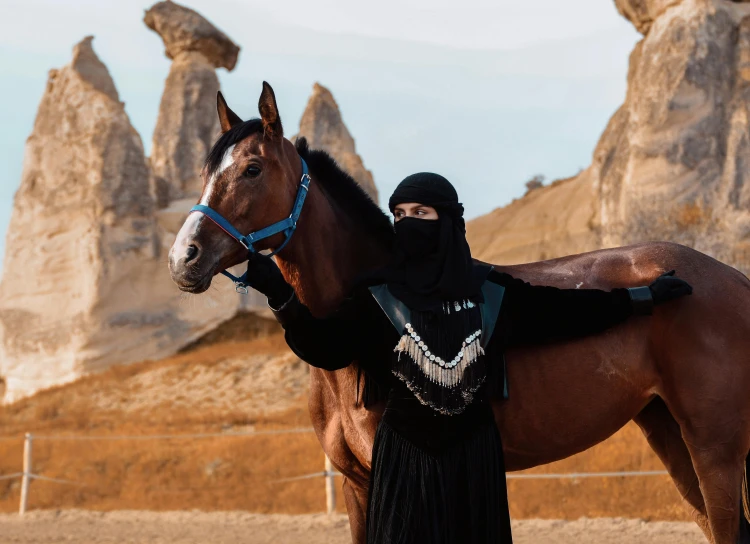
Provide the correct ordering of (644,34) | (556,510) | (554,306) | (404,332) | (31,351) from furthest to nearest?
(31,351)
(644,34)
(556,510)
(554,306)
(404,332)

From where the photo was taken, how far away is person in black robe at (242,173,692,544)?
2889 millimetres

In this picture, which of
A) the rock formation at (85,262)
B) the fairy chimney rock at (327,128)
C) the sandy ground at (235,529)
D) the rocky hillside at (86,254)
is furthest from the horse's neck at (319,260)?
the fairy chimney rock at (327,128)

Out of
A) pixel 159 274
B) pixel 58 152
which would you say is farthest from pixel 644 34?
pixel 58 152

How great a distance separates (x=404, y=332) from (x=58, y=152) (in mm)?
24220

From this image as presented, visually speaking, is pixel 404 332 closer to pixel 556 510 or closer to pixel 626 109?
pixel 556 510

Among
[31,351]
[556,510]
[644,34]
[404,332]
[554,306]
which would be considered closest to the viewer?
[404,332]

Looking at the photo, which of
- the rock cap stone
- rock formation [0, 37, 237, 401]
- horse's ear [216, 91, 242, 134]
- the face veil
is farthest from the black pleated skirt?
the rock cap stone

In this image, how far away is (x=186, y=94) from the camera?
30.2m

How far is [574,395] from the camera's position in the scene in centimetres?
333

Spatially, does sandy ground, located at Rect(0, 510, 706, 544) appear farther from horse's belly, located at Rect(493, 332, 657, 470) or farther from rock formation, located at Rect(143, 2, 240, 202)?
rock formation, located at Rect(143, 2, 240, 202)

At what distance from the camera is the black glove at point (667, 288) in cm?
327

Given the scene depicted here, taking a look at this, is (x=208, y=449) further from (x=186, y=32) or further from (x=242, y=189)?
(x=186, y=32)

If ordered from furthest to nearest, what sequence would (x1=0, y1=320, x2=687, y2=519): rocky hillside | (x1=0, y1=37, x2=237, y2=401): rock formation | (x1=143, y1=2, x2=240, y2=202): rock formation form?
(x1=143, y1=2, x2=240, y2=202): rock formation < (x1=0, y1=37, x2=237, y2=401): rock formation < (x1=0, y1=320, x2=687, y2=519): rocky hillside

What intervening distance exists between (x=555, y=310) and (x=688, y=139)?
14.4 meters
